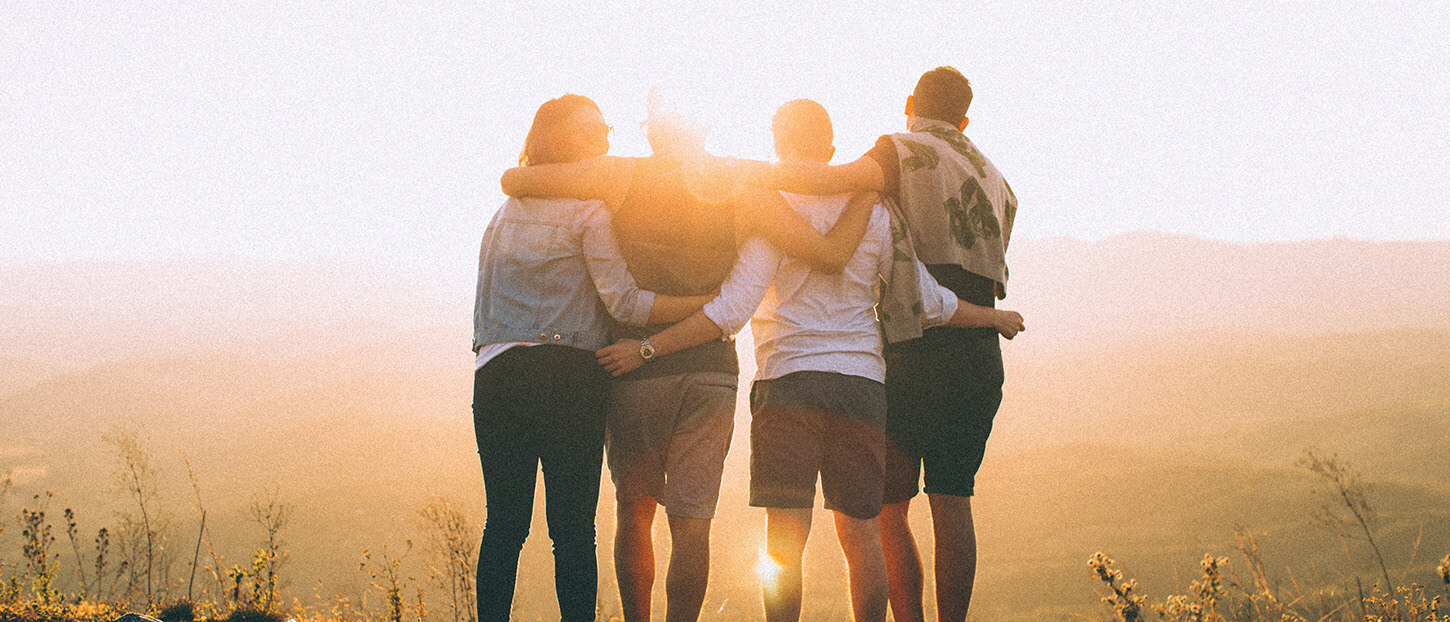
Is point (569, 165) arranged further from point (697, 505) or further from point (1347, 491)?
point (1347, 491)

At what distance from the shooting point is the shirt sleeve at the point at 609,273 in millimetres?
2744

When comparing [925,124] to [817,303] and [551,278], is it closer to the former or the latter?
[817,303]

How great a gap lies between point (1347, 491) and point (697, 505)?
3.70 meters

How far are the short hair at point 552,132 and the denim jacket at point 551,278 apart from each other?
0.18 m

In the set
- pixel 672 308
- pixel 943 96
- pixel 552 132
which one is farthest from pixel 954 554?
pixel 552 132

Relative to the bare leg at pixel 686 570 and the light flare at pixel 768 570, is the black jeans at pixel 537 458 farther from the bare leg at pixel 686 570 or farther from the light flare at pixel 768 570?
the light flare at pixel 768 570

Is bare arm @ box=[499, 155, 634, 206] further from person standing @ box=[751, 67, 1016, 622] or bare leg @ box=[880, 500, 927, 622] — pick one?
bare leg @ box=[880, 500, 927, 622]

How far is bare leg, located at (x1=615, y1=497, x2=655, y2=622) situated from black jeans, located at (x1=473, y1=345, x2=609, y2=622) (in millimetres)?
177

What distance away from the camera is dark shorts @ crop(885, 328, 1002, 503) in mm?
2910

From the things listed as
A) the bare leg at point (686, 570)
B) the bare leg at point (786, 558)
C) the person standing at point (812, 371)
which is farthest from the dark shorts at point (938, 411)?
the bare leg at point (686, 570)

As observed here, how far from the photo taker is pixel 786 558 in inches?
103

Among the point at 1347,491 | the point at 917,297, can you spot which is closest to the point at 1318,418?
the point at 1347,491

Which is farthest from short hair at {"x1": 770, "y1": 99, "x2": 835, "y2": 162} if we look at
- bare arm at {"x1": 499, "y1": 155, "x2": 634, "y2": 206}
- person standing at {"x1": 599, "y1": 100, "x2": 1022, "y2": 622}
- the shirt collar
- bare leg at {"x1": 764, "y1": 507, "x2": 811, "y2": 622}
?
bare leg at {"x1": 764, "y1": 507, "x2": 811, "y2": 622}

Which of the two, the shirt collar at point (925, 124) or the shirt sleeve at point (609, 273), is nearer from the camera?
the shirt sleeve at point (609, 273)
